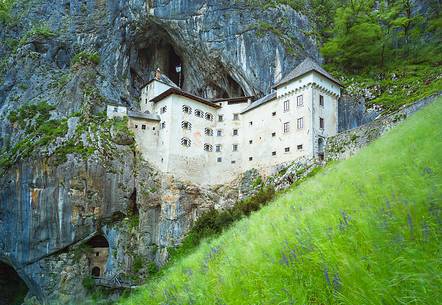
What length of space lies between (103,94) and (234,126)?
17528mm

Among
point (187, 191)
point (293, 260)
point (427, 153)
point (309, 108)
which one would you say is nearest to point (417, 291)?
point (293, 260)

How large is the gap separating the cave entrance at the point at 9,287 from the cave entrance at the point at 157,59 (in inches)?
1226

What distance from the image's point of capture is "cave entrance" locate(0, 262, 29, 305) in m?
42.4

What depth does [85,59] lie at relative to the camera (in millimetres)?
45406

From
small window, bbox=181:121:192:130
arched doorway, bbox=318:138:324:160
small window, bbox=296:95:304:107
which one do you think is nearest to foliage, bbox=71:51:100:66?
small window, bbox=181:121:192:130

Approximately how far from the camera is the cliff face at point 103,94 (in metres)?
35.9

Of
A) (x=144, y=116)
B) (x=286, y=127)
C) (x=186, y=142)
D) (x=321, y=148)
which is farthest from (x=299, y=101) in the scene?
(x=144, y=116)

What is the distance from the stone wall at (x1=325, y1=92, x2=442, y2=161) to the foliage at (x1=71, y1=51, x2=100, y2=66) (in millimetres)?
33060

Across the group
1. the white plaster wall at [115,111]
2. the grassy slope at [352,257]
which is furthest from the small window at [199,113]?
the grassy slope at [352,257]

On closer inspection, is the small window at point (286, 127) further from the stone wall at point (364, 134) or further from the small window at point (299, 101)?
the stone wall at point (364, 134)

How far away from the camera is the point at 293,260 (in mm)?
4234

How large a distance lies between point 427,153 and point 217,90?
44.1 meters

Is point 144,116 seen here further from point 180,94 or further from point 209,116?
point 209,116

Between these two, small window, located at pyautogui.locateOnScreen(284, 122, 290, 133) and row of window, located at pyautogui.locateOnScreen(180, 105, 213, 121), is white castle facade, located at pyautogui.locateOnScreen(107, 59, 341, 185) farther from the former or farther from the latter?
row of window, located at pyautogui.locateOnScreen(180, 105, 213, 121)
